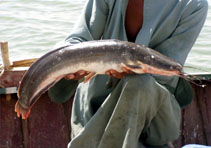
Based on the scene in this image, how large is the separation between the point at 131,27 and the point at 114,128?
34.3 inches

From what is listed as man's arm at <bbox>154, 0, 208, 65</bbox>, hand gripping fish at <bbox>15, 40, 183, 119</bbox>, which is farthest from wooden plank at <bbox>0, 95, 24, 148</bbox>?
man's arm at <bbox>154, 0, 208, 65</bbox>

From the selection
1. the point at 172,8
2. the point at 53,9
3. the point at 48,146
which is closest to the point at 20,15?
the point at 53,9

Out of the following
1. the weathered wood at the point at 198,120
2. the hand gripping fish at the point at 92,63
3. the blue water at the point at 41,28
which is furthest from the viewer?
the blue water at the point at 41,28

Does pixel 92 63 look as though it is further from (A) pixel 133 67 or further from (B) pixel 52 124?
(B) pixel 52 124

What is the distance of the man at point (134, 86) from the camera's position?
2.94 meters

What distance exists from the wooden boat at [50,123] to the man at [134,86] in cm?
57

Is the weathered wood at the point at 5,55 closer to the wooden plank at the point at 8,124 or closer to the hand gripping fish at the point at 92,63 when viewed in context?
the wooden plank at the point at 8,124

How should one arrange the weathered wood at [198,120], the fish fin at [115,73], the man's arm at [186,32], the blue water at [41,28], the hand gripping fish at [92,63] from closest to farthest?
the hand gripping fish at [92,63] < the fish fin at [115,73] < the man's arm at [186,32] < the weathered wood at [198,120] < the blue water at [41,28]

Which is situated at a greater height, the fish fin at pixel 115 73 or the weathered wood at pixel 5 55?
the fish fin at pixel 115 73

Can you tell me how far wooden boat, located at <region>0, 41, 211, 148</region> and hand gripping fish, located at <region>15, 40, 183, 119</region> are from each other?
891 millimetres

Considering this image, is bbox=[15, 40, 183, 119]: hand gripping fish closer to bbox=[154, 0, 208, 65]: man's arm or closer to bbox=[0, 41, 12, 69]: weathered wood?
bbox=[154, 0, 208, 65]: man's arm

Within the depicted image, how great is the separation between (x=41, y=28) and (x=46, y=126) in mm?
5620

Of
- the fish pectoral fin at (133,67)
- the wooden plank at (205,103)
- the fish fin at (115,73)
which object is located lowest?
the wooden plank at (205,103)

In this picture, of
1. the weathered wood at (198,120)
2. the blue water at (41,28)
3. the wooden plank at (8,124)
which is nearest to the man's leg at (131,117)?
the weathered wood at (198,120)
